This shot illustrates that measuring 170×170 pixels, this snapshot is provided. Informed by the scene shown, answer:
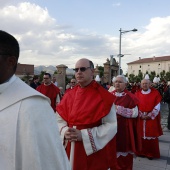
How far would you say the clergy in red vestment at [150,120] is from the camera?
6715mm

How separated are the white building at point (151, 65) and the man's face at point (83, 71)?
10672 cm

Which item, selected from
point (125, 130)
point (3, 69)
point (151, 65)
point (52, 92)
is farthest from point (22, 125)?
point (151, 65)

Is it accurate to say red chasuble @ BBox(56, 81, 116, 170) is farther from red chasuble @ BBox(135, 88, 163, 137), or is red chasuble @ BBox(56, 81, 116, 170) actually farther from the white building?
the white building

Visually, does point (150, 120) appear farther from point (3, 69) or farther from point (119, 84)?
point (3, 69)

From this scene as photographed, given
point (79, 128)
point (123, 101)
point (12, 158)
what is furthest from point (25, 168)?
point (123, 101)

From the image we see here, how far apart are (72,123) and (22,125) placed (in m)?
2.10

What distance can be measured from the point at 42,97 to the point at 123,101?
11.7 feet

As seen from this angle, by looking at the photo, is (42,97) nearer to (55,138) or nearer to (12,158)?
(55,138)

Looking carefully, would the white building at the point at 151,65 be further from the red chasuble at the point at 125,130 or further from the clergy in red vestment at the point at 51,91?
the red chasuble at the point at 125,130

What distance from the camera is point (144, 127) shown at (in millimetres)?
6961

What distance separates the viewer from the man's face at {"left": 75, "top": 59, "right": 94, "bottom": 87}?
3572mm

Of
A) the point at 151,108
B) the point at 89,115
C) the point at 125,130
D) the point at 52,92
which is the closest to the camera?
the point at 89,115

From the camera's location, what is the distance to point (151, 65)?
115 metres

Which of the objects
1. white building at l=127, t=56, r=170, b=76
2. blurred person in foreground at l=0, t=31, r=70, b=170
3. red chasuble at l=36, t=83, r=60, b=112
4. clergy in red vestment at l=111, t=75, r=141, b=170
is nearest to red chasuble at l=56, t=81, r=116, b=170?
clergy in red vestment at l=111, t=75, r=141, b=170
